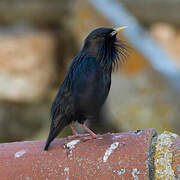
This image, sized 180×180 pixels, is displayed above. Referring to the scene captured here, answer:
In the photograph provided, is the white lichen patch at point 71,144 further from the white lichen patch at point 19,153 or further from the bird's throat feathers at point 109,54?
the bird's throat feathers at point 109,54

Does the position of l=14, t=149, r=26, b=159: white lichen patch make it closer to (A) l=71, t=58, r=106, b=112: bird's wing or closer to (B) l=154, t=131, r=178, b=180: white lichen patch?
A: (A) l=71, t=58, r=106, b=112: bird's wing

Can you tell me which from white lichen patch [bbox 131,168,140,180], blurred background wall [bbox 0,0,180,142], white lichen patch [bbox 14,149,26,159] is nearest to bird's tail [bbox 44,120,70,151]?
white lichen patch [bbox 14,149,26,159]

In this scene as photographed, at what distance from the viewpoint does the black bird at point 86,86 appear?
7.62 ft

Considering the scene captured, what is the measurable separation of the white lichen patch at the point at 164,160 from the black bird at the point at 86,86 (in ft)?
1.39

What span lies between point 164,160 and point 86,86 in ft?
2.09

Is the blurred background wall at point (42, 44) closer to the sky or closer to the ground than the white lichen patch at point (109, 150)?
closer to the ground

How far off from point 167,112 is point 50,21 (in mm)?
3415

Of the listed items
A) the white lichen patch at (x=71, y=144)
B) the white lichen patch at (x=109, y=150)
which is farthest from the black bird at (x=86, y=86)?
the white lichen patch at (x=109, y=150)

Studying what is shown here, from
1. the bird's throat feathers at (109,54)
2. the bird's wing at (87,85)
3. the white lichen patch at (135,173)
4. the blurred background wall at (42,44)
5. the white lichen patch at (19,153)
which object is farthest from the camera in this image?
the blurred background wall at (42,44)

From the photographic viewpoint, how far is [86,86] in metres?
2.32

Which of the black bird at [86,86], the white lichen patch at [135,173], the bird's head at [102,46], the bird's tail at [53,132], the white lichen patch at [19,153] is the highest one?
the bird's head at [102,46]

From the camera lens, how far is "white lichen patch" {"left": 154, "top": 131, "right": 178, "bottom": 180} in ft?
6.10

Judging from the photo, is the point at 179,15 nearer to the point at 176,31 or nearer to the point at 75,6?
the point at 176,31

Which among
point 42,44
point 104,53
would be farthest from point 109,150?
point 42,44
